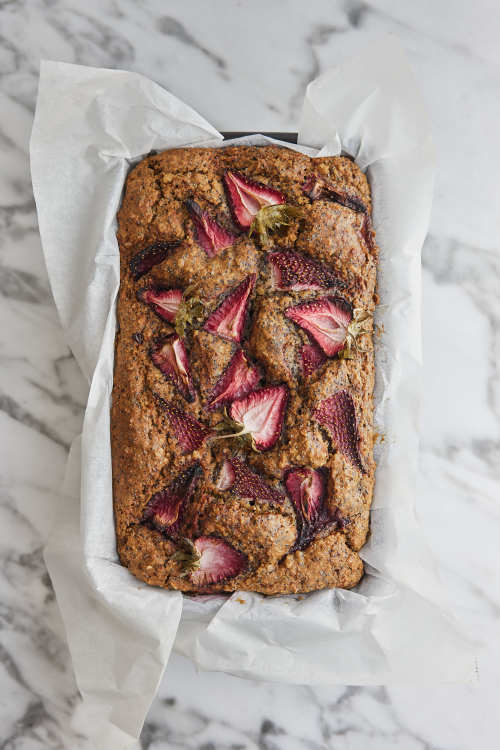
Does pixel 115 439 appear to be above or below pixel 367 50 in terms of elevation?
below

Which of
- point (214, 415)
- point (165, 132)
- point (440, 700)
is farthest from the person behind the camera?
point (440, 700)

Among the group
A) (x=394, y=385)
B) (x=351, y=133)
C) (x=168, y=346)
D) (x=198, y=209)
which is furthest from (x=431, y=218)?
(x=168, y=346)

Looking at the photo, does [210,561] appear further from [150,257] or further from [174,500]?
[150,257]

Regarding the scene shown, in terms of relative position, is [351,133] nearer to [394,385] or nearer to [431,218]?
[431,218]

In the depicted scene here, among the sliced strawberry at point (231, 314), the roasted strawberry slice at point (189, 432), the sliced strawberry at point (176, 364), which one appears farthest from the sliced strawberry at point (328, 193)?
the roasted strawberry slice at point (189, 432)

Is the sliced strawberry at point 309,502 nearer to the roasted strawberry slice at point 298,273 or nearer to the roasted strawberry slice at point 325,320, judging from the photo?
the roasted strawberry slice at point 325,320

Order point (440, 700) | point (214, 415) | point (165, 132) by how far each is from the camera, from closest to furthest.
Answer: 1. point (214, 415)
2. point (165, 132)
3. point (440, 700)

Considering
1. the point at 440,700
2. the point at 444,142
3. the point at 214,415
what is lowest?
the point at 440,700
